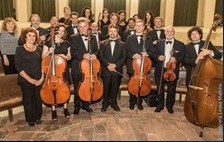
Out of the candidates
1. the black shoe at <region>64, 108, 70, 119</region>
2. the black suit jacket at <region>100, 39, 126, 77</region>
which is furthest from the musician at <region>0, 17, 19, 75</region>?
the black suit jacket at <region>100, 39, 126, 77</region>

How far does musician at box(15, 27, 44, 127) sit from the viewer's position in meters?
3.70

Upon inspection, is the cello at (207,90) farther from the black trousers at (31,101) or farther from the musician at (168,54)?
the black trousers at (31,101)

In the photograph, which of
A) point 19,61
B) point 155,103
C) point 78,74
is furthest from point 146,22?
point 19,61

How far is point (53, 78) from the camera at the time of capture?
12.4 ft

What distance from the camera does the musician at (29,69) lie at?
12.1 ft

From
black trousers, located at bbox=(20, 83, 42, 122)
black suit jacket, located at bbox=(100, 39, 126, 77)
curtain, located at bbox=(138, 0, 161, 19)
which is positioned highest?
curtain, located at bbox=(138, 0, 161, 19)

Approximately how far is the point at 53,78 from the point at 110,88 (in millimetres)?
1173

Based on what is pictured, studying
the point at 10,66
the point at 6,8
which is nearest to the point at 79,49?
the point at 10,66

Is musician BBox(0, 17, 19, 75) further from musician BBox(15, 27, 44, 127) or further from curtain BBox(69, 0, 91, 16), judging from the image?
curtain BBox(69, 0, 91, 16)

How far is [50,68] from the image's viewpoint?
12.4 ft

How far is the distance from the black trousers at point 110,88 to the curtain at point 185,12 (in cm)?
550

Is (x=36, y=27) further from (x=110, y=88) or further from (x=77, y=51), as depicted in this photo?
(x=110, y=88)

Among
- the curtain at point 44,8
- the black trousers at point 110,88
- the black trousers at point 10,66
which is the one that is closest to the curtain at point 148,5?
the curtain at point 44,8

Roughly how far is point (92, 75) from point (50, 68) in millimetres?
620
